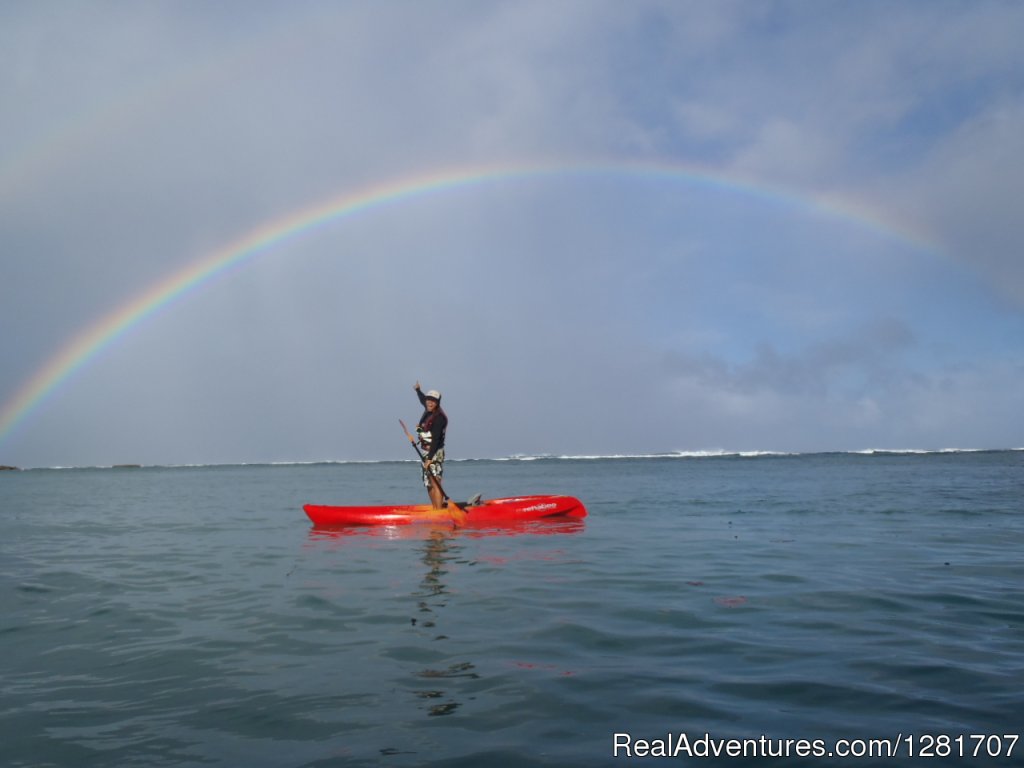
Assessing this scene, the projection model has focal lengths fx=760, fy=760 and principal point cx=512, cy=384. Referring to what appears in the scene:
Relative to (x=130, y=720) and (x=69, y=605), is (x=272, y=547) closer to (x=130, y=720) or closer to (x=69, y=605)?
(x=69, y=605)

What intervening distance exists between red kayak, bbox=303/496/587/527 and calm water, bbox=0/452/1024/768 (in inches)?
144

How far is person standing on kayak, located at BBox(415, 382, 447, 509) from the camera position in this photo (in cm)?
1947

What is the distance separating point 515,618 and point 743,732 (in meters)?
4.22

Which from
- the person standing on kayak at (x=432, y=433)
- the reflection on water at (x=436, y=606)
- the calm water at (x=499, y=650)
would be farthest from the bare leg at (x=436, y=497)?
the calm water at (x=499, y=650)

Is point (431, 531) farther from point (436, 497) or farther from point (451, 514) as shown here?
point (436, 497)

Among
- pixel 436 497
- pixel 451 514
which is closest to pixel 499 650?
pixel 451 514

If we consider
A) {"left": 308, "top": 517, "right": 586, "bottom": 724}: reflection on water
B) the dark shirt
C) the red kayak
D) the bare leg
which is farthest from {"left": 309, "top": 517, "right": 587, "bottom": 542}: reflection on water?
the dark shirt

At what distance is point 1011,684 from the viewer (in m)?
6.42

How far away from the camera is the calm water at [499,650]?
5.58 m

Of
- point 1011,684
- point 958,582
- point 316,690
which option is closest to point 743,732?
point 1011,684

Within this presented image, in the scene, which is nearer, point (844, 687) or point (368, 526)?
point (844, 687)

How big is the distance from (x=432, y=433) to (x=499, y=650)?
12226 millimetres

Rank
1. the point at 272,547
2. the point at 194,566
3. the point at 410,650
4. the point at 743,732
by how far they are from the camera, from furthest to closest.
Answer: the point at 272,547, the point at 194,566, the point at 410,650, the point at 743,732

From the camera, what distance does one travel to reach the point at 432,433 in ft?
65.2
